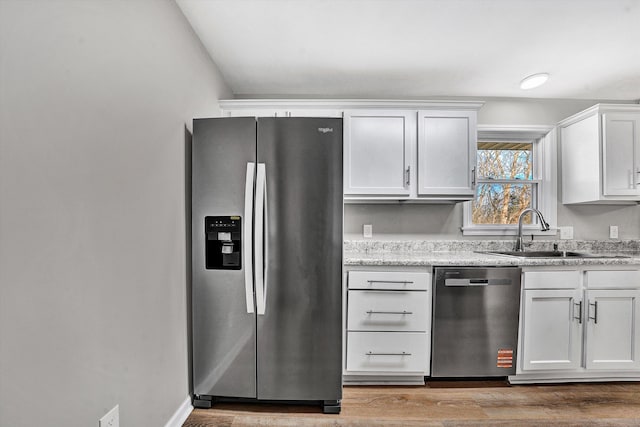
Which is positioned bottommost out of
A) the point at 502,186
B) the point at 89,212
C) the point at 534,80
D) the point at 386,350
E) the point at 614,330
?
the point at 386,350

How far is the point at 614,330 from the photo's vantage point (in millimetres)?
2291

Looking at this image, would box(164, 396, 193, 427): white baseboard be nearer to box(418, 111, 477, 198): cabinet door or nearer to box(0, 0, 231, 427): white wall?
box(0, 0, 231, 427): white wall

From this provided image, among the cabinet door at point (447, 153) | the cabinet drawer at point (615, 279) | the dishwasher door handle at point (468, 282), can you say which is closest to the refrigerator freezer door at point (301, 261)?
the dishwasher door handle at point (468, 282)

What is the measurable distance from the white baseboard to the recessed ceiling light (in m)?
3.37

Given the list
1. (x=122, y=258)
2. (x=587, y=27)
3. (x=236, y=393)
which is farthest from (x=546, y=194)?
(x=122, y=258)

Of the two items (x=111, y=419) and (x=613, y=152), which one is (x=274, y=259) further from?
(x=613, y=152)

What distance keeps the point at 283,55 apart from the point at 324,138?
85cm

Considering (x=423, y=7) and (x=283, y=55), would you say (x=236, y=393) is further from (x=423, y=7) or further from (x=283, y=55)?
(x=423, y=7)

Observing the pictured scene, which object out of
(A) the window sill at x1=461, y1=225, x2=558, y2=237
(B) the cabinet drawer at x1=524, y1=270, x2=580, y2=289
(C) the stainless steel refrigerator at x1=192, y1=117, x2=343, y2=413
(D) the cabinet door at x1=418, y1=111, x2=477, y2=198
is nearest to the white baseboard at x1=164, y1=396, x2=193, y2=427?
(C) the stainless steel refrigerator at x1=192, y1=117, x2=343, y2=413

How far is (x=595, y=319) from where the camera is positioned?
227 cm

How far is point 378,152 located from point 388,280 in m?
1.04

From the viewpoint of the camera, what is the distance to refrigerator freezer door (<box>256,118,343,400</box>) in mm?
1896

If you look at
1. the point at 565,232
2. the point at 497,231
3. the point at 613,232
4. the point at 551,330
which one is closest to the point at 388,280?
the point at 551,330

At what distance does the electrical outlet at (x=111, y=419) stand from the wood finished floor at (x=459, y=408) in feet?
2.25
